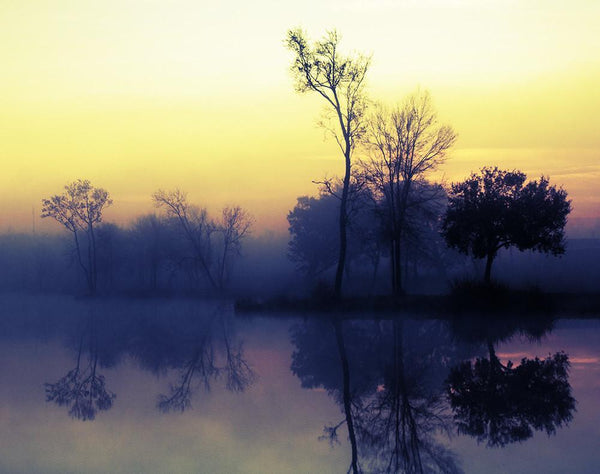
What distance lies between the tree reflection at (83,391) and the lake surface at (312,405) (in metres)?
0.04

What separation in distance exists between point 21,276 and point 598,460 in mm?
120006

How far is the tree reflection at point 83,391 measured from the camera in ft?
39.0

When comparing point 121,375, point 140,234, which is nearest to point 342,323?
point 121,375

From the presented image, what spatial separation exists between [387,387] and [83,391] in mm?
6374

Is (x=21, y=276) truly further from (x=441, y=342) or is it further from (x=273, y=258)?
(x=441, y=342)

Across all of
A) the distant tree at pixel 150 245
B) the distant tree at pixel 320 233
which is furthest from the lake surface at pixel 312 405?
the distant tree at pixel 150 245

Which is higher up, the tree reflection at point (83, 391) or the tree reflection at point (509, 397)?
the tree reflection at point (509, 397)

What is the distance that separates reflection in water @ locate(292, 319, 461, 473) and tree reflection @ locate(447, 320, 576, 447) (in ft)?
1.27

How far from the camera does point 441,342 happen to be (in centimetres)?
2005

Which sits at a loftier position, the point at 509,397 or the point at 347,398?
the point at 509,397

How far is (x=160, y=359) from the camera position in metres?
18.7

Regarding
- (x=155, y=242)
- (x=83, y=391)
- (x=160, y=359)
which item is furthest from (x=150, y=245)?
(x=83, y=391)

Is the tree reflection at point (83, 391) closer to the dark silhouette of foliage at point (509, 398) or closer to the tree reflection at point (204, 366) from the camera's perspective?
the tree reflection at point (204, 366)

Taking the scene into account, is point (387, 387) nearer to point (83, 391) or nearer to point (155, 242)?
point (83, 391)
